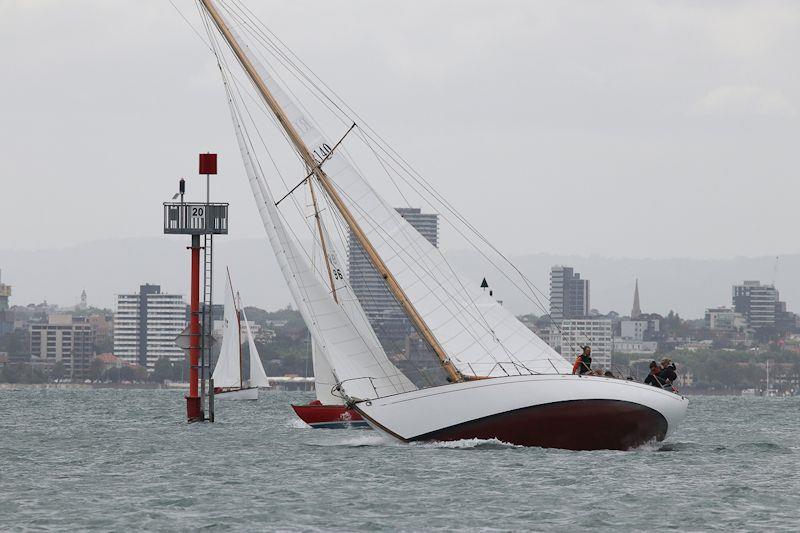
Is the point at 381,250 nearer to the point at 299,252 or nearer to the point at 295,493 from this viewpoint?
the point at 299,252

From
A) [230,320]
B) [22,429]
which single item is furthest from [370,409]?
[230,320]

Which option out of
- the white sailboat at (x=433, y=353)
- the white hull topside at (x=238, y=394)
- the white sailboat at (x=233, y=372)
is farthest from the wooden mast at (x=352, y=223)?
the white hull topside at (x=238, y=394)

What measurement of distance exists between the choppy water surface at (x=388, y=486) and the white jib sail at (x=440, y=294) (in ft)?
8.02

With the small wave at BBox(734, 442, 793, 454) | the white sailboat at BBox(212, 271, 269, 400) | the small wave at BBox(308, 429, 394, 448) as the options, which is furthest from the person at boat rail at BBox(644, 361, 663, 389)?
the white sailboat at BBox(212, 271, 269, 400)

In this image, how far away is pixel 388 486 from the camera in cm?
3303

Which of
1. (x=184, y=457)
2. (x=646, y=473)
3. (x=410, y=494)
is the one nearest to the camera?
(x=410, y=494)

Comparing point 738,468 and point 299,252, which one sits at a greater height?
point 299,252

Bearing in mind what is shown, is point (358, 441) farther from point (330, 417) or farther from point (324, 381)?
point (324, 381)

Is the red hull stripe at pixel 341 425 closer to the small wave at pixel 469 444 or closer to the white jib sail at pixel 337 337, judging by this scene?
the white jib sail at pixel 337 337

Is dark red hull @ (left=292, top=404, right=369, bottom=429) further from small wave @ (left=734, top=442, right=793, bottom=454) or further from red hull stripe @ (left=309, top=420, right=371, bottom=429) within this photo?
small wave @ (left=734, top=442, right=793, bottom=454)

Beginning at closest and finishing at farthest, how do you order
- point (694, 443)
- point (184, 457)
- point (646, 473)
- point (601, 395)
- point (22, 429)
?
point (646, 473)
point (601, 395)
point (184, 457)
point (694, 443)
point (22, 429)

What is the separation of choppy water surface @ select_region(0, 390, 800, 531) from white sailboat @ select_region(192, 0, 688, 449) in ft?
2.41

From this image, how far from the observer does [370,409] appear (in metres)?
39.8

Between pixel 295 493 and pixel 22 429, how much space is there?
1213 inches
